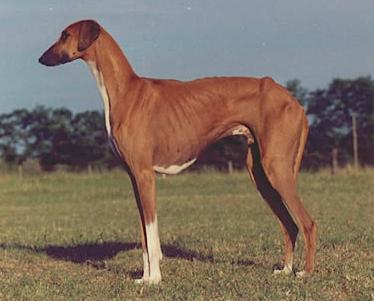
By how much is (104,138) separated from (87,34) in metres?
39.7

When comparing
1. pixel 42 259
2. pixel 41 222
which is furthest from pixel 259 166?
pixel 41 222

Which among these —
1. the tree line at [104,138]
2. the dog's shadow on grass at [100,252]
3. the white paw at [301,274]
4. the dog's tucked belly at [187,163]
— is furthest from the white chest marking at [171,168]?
the tree line at [104,138]

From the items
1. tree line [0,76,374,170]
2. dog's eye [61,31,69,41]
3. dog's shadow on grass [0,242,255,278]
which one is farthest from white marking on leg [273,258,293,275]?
tree line [0,76,374,170]

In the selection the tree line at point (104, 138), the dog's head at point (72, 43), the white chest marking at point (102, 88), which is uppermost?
the dog's head at point (72, 43)

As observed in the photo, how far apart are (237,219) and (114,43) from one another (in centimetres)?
858

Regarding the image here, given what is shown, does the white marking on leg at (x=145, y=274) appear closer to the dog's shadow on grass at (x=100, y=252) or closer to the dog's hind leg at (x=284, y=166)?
the dog's shadow on grass at (x=100, y=252)

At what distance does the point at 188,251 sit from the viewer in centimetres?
1097

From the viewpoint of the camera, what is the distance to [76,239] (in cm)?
1318

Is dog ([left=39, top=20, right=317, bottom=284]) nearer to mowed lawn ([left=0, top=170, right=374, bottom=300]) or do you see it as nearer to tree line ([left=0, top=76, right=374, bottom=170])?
mowed lawn ([left=0, top=170, right=374, bottom=300])

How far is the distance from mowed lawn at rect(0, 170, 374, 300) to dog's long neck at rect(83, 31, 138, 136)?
1.85 metres

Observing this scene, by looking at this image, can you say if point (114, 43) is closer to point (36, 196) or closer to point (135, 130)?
point (135, 130)

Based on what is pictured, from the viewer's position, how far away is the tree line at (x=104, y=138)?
4922 centimetres

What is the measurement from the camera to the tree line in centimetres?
4922

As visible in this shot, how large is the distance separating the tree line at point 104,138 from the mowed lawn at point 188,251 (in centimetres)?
2410
